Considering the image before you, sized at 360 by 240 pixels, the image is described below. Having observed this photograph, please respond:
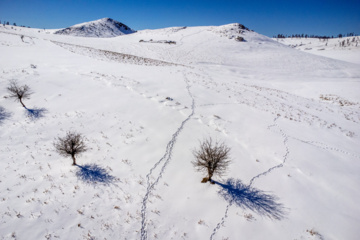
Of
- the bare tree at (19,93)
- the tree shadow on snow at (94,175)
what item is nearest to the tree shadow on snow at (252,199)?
the tree shadow on snow at (94,175)

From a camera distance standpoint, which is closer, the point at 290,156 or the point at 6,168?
the point at 6,168

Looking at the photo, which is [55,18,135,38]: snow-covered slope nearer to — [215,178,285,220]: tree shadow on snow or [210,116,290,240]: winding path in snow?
[210,116,290,240]: winding path in snow

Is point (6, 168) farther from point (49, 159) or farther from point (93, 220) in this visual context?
point (93, 220)

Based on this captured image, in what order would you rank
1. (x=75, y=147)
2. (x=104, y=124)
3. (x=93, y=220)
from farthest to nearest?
(x=104, y=124) < (x=75, y=147) < (x=93, y=220)

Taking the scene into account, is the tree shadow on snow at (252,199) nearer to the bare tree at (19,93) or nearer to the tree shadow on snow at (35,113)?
the tree shadow on snow at (35,113)

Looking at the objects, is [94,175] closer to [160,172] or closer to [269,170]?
[160,172]

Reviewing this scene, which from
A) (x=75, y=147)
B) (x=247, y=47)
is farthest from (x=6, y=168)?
(x=247, y=47)

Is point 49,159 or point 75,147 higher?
point 75,147

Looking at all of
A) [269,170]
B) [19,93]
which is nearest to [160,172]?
[269,170]
